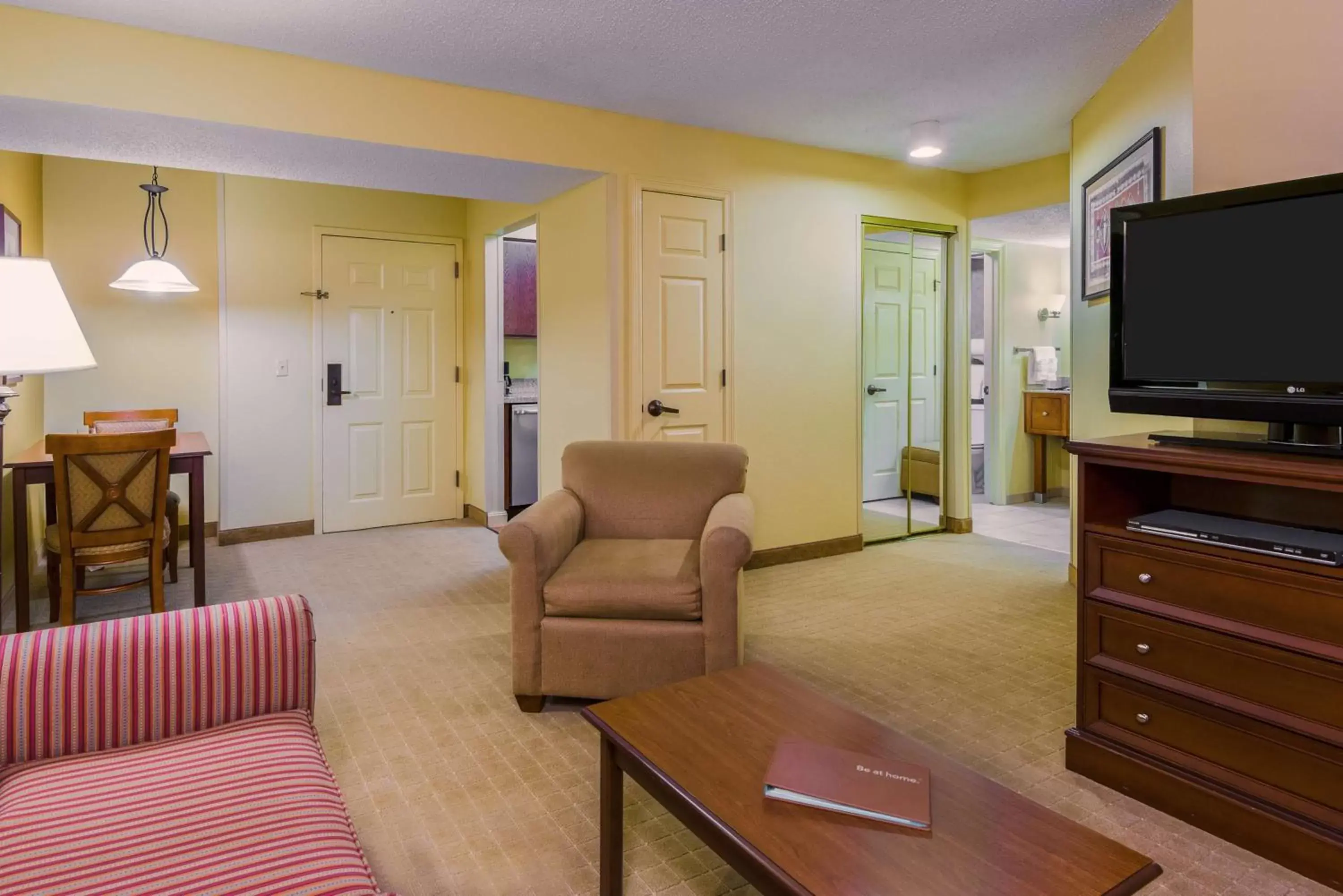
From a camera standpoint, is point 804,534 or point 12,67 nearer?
point 12,67

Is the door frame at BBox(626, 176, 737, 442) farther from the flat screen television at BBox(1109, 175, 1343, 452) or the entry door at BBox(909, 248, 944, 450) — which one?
the flat screen television at BBox(1109, 175, 1343, 452)

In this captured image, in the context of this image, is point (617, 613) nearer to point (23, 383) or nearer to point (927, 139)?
point (927, 139)

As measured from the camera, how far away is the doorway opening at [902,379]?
4957mm

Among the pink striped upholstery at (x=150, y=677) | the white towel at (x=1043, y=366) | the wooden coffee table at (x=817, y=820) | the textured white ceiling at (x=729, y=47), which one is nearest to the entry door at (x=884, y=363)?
the textured white ceiling at (x=729, y=47)

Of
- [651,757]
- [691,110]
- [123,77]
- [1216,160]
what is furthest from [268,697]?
[691,110]

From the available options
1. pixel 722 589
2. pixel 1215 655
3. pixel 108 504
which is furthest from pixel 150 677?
pixel 1215 655

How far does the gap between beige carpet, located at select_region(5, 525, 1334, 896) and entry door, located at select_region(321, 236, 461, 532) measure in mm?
745

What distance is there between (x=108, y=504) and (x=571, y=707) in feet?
6.74

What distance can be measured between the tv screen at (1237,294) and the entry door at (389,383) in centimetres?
457

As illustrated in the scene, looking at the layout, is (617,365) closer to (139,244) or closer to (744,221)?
(744,221)

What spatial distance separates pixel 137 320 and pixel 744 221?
3632 mm

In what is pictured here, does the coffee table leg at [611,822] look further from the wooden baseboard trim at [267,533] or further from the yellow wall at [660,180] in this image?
the wooden baseboard trim at [267,533]

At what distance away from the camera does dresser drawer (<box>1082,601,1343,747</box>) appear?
1.72m

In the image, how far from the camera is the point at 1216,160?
2.28 m
